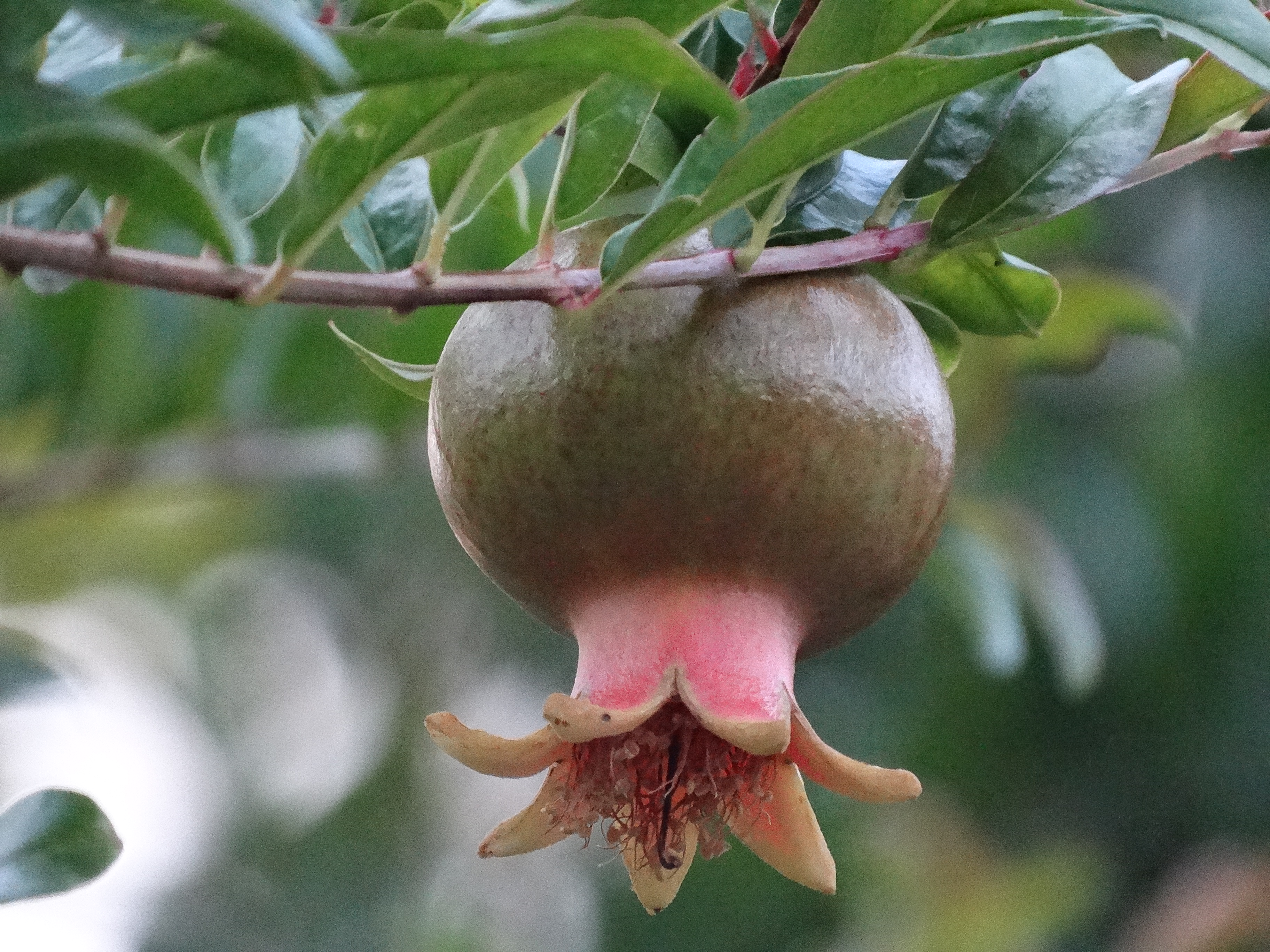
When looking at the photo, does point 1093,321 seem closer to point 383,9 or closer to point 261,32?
point 383,9

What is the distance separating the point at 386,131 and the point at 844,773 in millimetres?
347

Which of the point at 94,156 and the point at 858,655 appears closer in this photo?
the point at 94,156

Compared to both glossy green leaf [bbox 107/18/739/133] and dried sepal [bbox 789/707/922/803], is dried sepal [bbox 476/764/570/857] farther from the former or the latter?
glossy green leaf [bbox 107/18/739/133]

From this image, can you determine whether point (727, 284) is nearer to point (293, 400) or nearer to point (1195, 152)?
point (1195, 152)

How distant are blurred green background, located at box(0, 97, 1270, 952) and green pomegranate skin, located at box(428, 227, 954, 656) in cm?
89

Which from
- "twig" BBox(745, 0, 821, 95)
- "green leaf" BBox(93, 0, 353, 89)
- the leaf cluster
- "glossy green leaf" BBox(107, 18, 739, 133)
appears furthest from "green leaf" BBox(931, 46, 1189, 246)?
"green leaf" BBox(93, 0, 353, 89)

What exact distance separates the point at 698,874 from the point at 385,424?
3.97 feet

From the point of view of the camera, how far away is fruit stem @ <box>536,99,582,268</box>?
66cm

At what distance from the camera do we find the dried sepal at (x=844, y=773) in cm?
67

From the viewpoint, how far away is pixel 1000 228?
25.5 inches

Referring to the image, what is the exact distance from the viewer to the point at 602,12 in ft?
1.67

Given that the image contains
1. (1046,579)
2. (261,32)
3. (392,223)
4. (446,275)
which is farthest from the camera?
(1046,579)

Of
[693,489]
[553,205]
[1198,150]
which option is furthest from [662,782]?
[1198,150]

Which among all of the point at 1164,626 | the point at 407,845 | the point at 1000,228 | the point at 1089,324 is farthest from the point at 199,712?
the point at 1000,228
